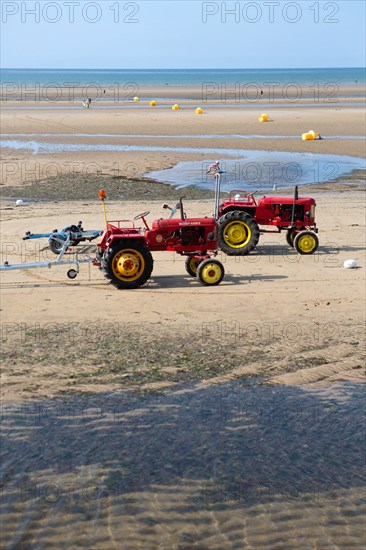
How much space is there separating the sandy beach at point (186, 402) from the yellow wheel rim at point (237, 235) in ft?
1.06

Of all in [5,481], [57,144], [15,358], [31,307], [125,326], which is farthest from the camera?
[57,144]

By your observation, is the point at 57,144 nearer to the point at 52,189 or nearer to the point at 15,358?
the point at 52,189

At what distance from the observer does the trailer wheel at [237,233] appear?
13969mm

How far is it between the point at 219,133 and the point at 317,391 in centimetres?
3024

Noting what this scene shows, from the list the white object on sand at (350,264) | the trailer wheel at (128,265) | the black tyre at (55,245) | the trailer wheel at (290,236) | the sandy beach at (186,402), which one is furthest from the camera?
the trailer wheel at (290,236)

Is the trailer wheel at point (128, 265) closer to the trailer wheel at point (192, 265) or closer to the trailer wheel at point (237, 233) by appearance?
the trailer wheel at point (192, 265)

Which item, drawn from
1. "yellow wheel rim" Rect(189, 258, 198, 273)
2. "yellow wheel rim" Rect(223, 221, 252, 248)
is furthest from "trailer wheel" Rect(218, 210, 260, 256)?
"yellow wheel rim" Rect(189, 258, 198, 273)

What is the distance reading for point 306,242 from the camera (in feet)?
46.4

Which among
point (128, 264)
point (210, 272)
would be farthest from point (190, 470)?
point (210, 272)

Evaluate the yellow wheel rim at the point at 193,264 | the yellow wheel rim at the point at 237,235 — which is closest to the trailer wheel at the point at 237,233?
the yellow wheel rim at the point at 237,235

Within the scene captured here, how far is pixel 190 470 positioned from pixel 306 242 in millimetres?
7829

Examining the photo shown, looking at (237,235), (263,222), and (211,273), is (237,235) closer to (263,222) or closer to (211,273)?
(263,222)

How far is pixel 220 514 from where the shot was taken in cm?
621

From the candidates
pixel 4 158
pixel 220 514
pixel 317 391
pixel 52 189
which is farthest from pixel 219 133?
pixel 220 514
